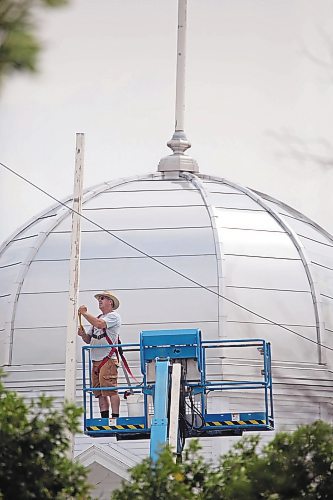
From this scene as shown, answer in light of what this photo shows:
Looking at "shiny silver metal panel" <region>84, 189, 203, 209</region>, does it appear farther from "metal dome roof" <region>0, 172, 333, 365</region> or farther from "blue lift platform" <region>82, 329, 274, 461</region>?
"blue lift platform" <region>82, 329, 274, 461</region>

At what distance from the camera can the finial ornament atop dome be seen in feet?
125

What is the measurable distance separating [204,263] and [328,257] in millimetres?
3233

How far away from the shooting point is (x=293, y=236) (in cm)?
3497

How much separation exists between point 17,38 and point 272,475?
4183 mm

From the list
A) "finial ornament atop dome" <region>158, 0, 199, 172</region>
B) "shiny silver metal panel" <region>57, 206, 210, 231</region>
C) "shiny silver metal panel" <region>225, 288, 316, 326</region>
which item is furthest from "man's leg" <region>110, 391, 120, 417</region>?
"finial ornament atop dome" <region>158, 0, 199, 172</region>

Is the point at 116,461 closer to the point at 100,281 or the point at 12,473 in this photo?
the point at 100,281

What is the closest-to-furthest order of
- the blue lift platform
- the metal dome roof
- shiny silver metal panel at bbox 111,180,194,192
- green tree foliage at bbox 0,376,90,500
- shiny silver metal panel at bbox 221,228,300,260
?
1. green tree foliage at bbox 0,376,90,500
2. the blue lift platform
3. the metal dome roof
4. shiny silver metal panel at bbox 221,228,300,260
5. shiny silver metal panel at bbox 111,180,194,192

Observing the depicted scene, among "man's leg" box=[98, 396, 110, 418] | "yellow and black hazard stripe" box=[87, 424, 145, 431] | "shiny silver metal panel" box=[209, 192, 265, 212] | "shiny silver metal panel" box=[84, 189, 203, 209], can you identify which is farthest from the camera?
"shiny silver metal panel" box=[209, 192, 265, 212]

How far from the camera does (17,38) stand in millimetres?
5637

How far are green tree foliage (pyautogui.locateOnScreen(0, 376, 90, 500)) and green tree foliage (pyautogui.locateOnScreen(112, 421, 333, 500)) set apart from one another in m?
0.40

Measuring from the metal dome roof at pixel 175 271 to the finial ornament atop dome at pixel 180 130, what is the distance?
2.14m

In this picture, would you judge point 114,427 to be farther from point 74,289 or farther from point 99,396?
point 74,289

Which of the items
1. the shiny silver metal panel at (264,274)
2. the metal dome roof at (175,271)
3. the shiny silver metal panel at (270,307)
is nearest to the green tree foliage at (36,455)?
the metal dome roof at (175,271)

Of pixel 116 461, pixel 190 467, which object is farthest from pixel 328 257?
pixel 190 467
